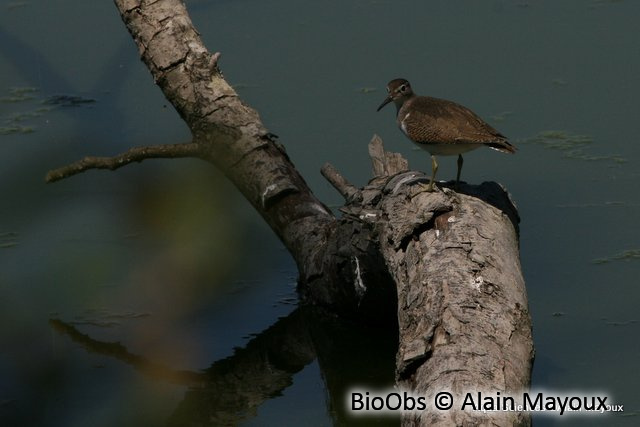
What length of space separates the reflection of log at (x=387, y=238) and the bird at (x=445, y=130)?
240mm

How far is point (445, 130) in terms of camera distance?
26.7 feet

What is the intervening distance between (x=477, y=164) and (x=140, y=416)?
150 inches

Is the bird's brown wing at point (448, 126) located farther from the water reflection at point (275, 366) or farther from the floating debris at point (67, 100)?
the floating debris at point (67, 100)

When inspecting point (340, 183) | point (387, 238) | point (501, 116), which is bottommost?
point (387, 238)

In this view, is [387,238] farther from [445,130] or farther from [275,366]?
[275,366]

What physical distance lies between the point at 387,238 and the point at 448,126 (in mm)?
930

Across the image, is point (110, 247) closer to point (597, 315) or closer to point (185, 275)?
point (185, 275)

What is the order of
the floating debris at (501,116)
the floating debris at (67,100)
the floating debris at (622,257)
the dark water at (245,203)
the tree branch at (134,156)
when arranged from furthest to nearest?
the floating debris at (67,100) → the floating debris at (501,116) → the tree branch at (134,156) → the floating debris at (622,257) → the dark water at (245,203)

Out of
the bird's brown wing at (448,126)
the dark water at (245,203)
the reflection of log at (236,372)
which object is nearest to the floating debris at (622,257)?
the dark water at (245,203)

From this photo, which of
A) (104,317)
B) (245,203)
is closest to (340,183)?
(245,203)

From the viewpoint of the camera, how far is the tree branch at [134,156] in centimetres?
991

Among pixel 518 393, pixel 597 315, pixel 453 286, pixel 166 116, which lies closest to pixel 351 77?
pixel 166 116

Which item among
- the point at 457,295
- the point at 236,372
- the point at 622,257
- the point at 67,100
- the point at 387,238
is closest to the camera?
the point at 457,295

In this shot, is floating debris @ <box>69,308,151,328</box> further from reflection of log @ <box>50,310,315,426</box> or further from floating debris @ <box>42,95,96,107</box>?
floating debris @ <box>42,95,96,107</box>
